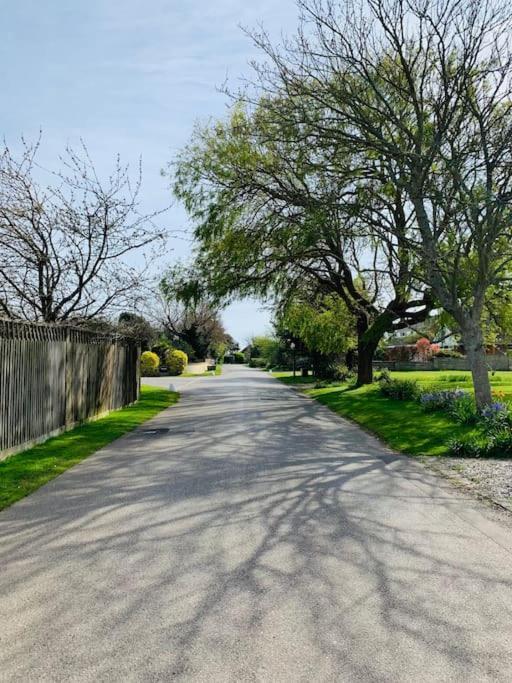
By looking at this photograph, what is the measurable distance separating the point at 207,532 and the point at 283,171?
13.5 m

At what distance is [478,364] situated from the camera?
1391cm

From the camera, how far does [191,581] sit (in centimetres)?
433

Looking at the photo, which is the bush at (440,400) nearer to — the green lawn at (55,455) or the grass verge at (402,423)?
the grass verge at (402,423)

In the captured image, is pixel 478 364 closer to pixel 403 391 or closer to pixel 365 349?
pixel 403 391

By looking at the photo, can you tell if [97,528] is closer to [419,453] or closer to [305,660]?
[305,660]

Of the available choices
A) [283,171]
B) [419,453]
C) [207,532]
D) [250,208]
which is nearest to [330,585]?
[207,532]

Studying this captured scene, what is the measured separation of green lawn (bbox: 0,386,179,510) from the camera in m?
7.53

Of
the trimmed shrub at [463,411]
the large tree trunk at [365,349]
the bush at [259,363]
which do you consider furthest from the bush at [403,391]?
the bush at [259,363]

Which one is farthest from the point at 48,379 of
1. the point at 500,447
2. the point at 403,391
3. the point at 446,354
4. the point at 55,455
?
the point at 446,354

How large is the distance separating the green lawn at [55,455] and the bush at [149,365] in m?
32.5

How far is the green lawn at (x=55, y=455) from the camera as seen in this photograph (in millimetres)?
7531

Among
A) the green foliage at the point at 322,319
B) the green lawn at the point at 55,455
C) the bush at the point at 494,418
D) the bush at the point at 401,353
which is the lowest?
the green lawn at the point at 55,455

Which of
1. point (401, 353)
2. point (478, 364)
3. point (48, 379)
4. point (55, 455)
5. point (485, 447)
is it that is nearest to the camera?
point (55, 455)

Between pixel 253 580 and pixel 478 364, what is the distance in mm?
10831
